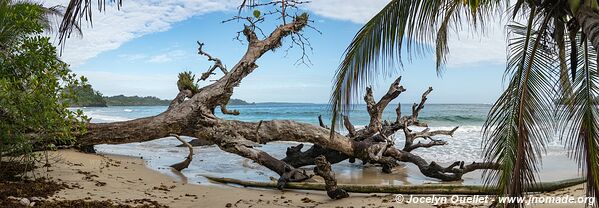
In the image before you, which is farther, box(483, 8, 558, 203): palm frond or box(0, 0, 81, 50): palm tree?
box(0, 0, 81, 50): palm tree

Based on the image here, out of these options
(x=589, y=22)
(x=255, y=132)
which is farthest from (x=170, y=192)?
(x=589, y=22)

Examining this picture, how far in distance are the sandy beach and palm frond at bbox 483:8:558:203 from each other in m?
1.77

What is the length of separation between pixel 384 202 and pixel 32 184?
4.20m

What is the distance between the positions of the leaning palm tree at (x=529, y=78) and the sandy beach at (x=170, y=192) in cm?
164

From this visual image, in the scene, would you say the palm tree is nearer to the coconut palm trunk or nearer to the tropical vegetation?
the tropical vegetation

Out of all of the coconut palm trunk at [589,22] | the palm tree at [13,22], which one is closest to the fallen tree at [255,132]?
the palm tree at [13,22]

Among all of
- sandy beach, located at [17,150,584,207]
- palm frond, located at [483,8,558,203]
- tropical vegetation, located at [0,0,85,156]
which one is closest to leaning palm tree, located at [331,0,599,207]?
palm frond, located at [483,8,558,203]

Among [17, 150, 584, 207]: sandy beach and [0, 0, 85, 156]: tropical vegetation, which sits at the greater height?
[0, 0, 85, 156]: tropical vegetation

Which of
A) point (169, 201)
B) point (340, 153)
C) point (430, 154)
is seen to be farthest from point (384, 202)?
point (430, 154)

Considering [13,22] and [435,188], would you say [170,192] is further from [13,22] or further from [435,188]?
[435,188]

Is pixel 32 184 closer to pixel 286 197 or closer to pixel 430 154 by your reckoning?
pixel 286 197

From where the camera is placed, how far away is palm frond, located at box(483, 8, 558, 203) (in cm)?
332

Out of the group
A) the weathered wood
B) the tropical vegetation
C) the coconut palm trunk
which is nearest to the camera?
the coconut palm trunk

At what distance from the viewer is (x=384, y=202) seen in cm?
536
